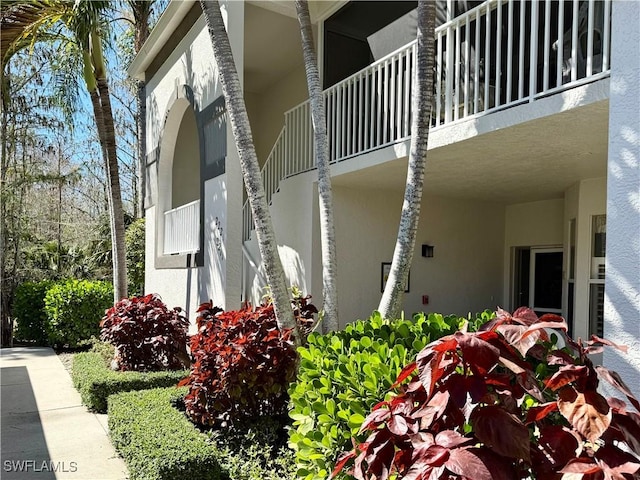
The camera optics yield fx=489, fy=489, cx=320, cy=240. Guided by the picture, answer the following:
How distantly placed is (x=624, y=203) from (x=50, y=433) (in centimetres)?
622

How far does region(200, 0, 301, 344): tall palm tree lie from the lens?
4.74 m

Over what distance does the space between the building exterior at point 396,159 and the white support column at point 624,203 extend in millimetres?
888

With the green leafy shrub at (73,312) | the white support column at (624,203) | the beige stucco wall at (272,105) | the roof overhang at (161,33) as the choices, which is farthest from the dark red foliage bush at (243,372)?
the green leafy shrub at (73,312)

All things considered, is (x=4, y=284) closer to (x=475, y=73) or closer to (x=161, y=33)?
(x=161, y=33)

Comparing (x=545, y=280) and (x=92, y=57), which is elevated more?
(x=92, y=57)

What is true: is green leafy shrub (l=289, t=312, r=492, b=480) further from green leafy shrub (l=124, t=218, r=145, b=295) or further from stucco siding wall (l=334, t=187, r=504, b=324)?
green leafy shrub (l=124, t=218, r=145, b=295)

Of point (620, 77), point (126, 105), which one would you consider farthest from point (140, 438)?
point (126, 105)

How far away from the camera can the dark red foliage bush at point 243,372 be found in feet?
15.0

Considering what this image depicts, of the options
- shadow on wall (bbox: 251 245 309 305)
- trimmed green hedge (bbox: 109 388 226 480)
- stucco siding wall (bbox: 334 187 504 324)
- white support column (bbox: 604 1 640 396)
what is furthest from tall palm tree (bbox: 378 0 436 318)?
shadow on wall (bbox: 251 245 309 305)

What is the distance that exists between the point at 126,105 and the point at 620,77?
70.2ft

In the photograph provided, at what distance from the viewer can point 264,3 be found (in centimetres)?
838

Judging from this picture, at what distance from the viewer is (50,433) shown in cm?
568

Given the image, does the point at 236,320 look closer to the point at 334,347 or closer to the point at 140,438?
the point at 140,438

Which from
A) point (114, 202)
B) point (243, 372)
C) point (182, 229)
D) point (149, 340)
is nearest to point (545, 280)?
point (182, 229)
